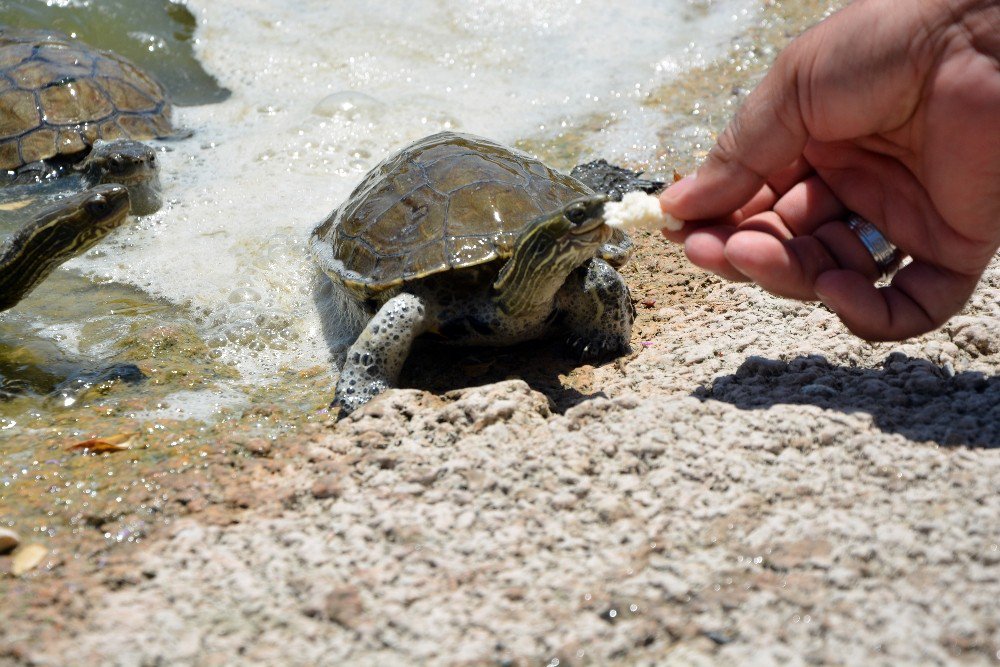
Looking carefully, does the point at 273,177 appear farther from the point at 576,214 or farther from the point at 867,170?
the point at 867,170

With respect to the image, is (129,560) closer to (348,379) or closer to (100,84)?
(348,379)

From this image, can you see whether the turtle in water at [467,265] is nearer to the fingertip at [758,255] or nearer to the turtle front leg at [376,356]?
the turtle front leg at [376,356]

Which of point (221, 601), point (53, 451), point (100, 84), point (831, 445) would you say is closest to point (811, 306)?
point (831, 445)

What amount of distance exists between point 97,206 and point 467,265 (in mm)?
1841

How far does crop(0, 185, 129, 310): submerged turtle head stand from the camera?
4.06 m

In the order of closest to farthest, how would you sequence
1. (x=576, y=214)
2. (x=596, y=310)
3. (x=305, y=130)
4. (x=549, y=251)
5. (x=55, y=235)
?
(x=576, y=214)
(x=549, y=251)
(x=596, y=310)
(x=55, y=235)
(x=305, y=130)

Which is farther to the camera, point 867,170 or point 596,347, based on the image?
point 596,347

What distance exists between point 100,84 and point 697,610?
7.09 m

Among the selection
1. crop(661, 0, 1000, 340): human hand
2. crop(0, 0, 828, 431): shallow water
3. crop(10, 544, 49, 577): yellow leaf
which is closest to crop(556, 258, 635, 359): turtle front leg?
crop(661, 0, 1000, 340): human hand

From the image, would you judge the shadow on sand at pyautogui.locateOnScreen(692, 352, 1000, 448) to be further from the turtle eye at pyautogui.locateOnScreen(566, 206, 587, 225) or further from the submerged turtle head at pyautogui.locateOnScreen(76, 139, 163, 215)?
the submerged turtle head at pyautogui.locateOnScreen(76, 139, 163, 215)

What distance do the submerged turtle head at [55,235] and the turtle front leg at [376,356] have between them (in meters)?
1.47

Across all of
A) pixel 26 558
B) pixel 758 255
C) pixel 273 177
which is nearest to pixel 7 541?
pixel 26 558

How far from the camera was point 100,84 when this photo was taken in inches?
288

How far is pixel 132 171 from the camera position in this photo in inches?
244
